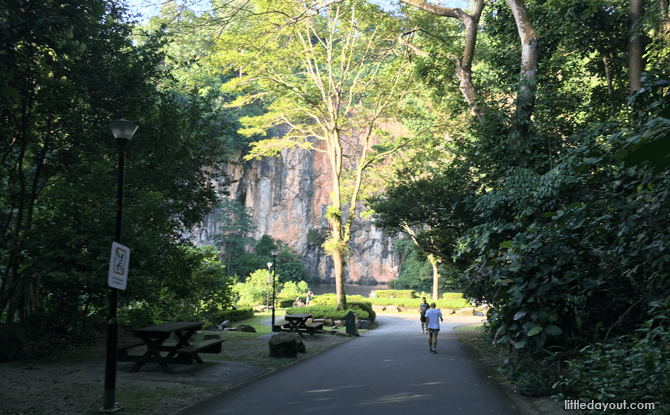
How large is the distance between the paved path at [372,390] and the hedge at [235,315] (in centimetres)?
1172

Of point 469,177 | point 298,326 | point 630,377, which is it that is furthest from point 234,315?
point 630,377

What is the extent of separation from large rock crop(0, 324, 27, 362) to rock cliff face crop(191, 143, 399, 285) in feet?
154

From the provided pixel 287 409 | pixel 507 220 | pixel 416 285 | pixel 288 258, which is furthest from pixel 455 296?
pixel 287 409

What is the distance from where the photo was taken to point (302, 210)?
56.9 m

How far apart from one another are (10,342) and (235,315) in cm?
1528

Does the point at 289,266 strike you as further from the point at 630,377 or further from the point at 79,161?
the point at 630,377

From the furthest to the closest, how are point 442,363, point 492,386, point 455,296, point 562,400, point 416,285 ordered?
point 416,285 → point 455,296 → point 442,363 → point 492,386 → point 562,400

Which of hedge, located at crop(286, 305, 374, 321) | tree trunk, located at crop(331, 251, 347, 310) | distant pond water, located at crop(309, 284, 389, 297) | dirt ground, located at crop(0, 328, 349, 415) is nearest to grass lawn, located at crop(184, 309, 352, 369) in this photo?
dirt ground, located at crop(0, 328, 349, 415)

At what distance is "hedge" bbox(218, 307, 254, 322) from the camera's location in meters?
22.1

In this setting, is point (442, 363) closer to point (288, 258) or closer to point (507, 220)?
point (507, 220)

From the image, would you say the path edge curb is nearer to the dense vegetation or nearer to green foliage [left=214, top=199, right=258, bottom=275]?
the dense vegetation

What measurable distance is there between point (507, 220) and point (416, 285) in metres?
40.5

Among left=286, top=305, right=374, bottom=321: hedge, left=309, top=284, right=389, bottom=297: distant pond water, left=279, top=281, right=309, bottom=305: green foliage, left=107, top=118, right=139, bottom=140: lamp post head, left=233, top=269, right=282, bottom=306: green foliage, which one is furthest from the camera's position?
left=309, top=284, right=389, bottom=297: distant pond water

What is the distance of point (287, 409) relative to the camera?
20.1 feet
